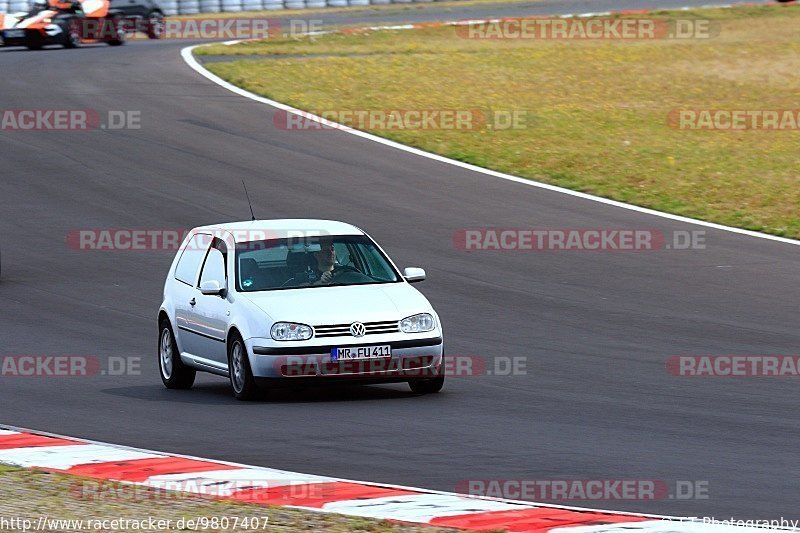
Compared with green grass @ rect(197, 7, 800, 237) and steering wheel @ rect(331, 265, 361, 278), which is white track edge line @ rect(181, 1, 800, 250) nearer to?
green grass @ rect(197, 7, 800, 237)

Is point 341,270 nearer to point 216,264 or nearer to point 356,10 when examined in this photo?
point 216,264

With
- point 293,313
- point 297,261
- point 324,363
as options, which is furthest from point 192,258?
point 324,363

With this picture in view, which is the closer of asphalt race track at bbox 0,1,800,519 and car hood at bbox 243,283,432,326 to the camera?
asphalt race track at bbox 0,1,800,519

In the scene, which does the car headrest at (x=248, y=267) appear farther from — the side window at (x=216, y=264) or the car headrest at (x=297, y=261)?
the car headrest at (x=297, y=261)

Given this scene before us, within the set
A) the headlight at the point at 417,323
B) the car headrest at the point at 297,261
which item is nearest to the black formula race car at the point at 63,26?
the car headrest at the point at 297,261

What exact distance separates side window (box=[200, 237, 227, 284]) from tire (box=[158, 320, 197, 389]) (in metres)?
0.68

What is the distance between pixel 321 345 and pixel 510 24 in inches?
1319

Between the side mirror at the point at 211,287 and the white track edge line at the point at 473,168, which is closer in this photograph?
the side mirror at the point at 211,287

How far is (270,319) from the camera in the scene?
37.6 ft

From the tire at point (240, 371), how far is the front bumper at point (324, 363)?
0.10 metres

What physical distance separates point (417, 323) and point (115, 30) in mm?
33025

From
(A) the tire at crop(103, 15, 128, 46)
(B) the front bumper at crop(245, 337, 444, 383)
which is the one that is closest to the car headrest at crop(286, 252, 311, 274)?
(B) the front bumper at crop(245, 337, 444, 383)

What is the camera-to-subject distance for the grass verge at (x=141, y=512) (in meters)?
7.25

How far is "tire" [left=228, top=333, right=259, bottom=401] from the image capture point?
11.6 meters
